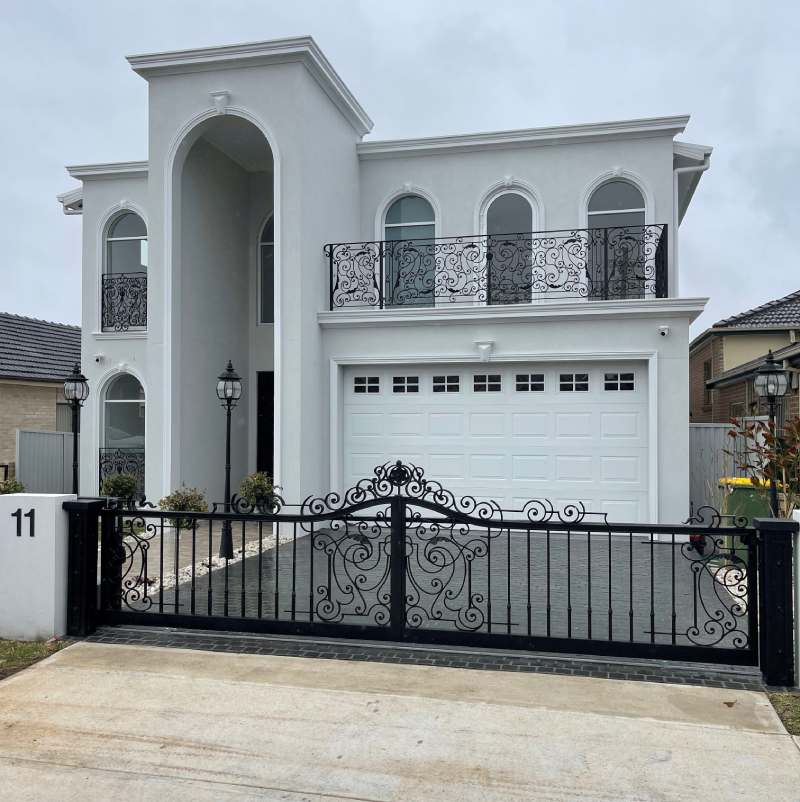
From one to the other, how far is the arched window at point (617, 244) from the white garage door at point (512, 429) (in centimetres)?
172

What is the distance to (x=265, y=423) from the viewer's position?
14.3 m

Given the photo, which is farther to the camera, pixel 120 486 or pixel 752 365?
A: pixel 752 365

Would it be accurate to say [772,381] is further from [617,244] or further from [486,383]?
[617,244]

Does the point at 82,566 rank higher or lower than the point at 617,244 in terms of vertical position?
lower

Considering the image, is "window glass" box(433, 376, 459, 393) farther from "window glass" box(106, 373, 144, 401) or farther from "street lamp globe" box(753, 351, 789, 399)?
"window glass" box(106, 373, 144, 401)

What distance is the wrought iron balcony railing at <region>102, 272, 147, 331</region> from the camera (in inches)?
565

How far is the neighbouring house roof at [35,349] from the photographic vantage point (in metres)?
18.5

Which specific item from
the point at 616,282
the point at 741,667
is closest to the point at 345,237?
the point at 616,282

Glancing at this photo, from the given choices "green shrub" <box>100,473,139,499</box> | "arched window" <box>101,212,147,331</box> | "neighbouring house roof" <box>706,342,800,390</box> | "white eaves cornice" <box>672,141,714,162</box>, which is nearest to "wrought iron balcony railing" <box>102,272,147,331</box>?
"arched window" <box>101,212,147,331</box>

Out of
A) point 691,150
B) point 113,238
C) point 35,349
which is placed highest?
point 691,150

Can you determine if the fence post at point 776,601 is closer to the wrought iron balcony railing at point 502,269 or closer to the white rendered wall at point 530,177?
the wrought iron balcony railing at point 502,269

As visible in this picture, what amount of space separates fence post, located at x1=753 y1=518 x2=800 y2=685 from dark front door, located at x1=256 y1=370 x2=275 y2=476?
10145 mm

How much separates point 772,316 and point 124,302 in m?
16.2

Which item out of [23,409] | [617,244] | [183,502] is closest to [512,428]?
[617,244]
